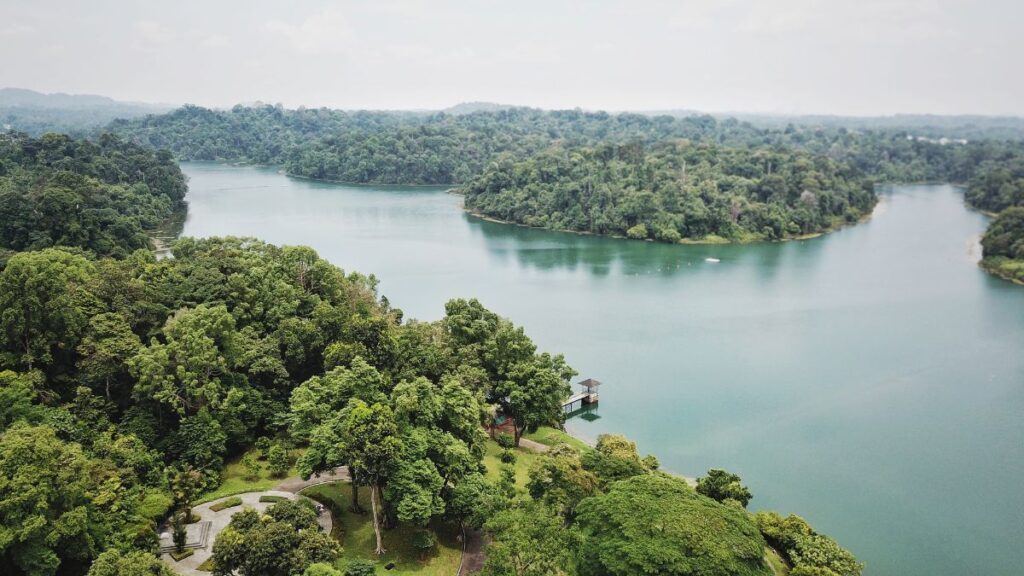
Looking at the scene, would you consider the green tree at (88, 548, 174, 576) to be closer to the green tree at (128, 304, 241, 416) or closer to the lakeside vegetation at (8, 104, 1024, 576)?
the lakeside vegetation at (8, 104, 1024, 576)

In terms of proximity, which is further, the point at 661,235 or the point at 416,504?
the point at 661,235

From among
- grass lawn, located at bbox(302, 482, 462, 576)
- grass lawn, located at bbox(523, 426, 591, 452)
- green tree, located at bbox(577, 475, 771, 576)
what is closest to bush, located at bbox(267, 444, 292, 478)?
grass lawn, located at bbox(302, 482, 462, 576)

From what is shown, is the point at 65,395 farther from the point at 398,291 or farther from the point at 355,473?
the point at 398,291

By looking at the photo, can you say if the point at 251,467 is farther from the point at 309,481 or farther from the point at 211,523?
the point at 211,523

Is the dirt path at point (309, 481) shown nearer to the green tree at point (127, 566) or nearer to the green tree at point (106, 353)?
the green tree at point (127, 566)

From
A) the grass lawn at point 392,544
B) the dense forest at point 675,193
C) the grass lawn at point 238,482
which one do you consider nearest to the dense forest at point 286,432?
the grass lawn at point 238,482

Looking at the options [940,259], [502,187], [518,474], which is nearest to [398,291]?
[518,474]

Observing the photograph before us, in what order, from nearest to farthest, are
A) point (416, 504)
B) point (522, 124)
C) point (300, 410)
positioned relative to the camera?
point (416, 504) → point (300, 410) → point (522, 124)
